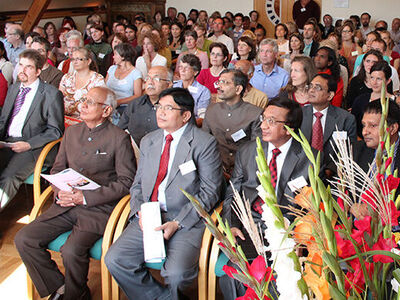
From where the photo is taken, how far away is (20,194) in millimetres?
4266

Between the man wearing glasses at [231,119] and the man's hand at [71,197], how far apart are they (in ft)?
3.78

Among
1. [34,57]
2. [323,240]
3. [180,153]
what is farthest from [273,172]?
[34,57]

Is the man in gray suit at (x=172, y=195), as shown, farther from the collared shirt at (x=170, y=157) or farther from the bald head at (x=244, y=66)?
the bald head at (x=244, y=66)

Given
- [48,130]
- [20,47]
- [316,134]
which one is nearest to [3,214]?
[48,130]

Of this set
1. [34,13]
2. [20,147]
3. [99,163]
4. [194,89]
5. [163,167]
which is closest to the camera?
[163,167]

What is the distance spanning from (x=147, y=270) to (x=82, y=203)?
0.59 metres

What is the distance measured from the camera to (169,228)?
8.17 feet

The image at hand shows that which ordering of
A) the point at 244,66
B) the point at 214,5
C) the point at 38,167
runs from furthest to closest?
the point at 214,5 < the point at 244,66 < the point at 38,167

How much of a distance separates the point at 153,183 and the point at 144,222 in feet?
0.88

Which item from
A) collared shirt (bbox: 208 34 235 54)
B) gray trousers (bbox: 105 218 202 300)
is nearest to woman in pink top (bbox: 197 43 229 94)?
gray trousers (bbox: 105 218 202 300)

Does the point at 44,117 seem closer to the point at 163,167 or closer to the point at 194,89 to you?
the point at 163,167

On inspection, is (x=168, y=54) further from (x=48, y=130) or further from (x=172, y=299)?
(x=172, y=299)

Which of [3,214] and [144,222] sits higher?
[144,222]

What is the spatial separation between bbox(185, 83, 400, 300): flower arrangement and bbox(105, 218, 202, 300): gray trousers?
150 cm
